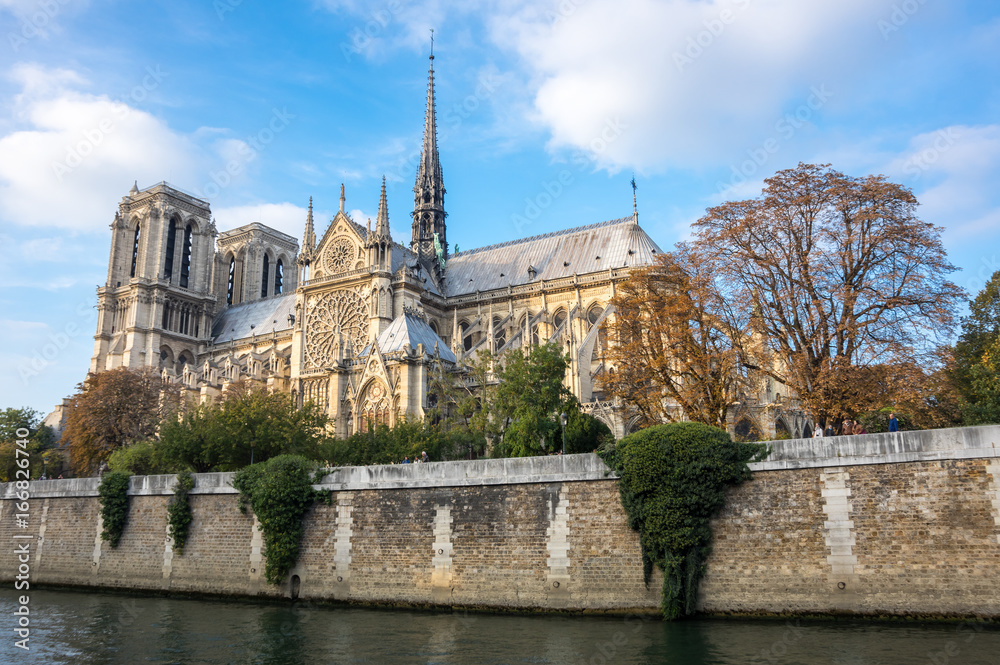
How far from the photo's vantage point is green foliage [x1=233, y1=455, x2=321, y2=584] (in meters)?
23.5

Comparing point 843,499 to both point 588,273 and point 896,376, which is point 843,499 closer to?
point 896,376

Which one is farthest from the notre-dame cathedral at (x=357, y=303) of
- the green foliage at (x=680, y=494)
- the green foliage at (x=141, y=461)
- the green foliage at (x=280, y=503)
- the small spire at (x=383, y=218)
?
the green foliage at (x=280, y=503)

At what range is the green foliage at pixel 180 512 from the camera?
85.1 feet

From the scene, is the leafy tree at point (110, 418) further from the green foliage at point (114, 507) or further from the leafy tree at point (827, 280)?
the leafy tree at point (827, 280)

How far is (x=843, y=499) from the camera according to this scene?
1814 cm

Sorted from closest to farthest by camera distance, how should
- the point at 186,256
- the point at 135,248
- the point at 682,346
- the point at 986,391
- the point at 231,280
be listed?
the point at 682,346 → the point at 986,391 → the point at 135,248 → the point at 186,256 → the point at 231,280

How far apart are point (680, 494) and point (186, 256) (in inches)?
2572

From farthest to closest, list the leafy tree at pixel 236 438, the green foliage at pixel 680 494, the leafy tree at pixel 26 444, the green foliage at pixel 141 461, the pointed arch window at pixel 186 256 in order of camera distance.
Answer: the pointed arch window at pixel 186 256
the leafy tree at pixel 26 444
the green foliage at pixel 141 461
the leafy tree at pixel 236 438
the green foliage at pixel 680 494

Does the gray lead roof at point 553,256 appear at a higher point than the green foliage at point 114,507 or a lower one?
higher

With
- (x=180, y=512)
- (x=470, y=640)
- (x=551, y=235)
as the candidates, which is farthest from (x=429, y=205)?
(x=470, y=640)

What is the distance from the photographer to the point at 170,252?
72812 millimetres

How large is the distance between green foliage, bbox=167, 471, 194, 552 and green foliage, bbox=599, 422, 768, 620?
48.0 ft

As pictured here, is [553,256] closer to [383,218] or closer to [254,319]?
[383,218]

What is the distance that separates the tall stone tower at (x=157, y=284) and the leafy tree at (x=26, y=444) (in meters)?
8.08
